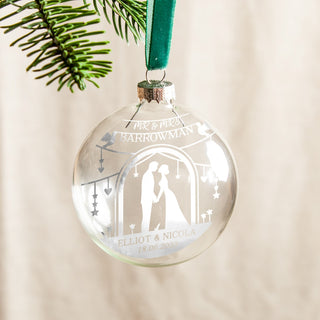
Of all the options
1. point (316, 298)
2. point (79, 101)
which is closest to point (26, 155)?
point (79, 101)

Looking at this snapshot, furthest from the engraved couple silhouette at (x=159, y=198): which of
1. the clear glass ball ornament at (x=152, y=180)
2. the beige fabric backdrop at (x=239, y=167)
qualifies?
the beige fabric backdrop at (x=239, y=167)

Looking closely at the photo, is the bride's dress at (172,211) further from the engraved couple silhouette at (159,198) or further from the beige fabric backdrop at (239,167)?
the beige fabric backdrop at (239,167)

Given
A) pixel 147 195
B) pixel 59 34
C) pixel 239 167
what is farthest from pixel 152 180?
pixel 239 167

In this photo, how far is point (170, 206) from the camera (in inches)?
16.1

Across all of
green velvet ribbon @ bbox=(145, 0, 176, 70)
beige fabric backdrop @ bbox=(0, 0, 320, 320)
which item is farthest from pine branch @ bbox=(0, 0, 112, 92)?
beige fabric backdrop @ bbox=(0, 0, 320, 320)

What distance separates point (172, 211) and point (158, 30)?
14 cm

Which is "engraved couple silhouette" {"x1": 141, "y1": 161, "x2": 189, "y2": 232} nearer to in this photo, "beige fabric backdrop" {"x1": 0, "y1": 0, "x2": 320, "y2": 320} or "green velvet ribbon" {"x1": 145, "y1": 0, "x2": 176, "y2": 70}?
"green velvet ribbon" {"x1": 145, "y1": 0, "x2": 176, "y2": 70}

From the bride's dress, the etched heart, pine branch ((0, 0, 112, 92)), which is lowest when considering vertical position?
the bride's dress

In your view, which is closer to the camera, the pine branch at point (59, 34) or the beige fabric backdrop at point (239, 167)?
the pine branch at point (59, 34)

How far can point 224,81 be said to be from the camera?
4.44 ft

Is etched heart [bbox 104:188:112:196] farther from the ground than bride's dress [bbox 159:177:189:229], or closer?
farther from the ground

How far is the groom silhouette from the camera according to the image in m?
0.40

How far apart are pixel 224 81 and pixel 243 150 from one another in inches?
7.3

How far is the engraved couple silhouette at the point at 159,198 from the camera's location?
1.31 feet
